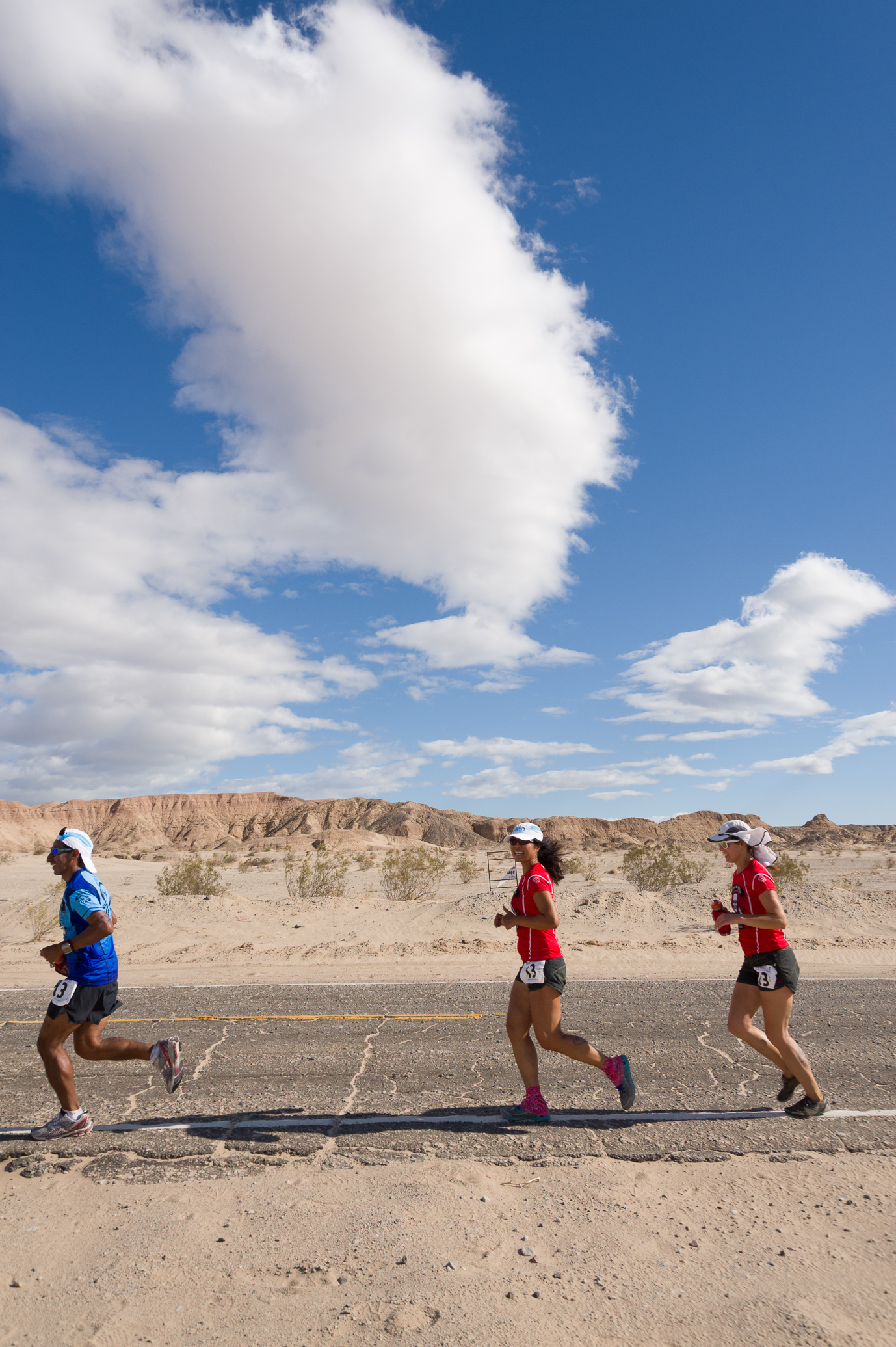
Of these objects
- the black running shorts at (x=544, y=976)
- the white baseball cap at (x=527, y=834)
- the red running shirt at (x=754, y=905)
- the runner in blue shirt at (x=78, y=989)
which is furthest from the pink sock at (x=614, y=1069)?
the runner in blue shirt at (x=78, y=989)

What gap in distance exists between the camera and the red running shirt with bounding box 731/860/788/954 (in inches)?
205

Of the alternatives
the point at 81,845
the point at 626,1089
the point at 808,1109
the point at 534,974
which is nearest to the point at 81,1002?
the point at 81,845

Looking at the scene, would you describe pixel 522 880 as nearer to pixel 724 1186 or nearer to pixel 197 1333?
pixel 724 1186

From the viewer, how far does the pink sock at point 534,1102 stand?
5.26m

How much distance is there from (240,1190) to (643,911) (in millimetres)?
16992

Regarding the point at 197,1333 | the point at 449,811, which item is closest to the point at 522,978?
the point at 197,1333

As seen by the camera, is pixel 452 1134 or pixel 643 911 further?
pixel 643 911

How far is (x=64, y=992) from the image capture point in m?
5.11

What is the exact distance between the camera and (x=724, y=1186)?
436 centimetres

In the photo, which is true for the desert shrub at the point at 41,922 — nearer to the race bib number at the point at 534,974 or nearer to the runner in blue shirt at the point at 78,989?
the runner in blue shirt at the point at 78,989

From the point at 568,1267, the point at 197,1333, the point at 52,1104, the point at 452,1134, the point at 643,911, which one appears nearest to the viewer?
the point at 197,1333

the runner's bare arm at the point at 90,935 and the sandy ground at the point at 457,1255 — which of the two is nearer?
the sandy ground at the point at 457,1255

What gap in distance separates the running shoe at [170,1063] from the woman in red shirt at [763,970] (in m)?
3.96

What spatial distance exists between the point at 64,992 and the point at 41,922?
14324 mm
